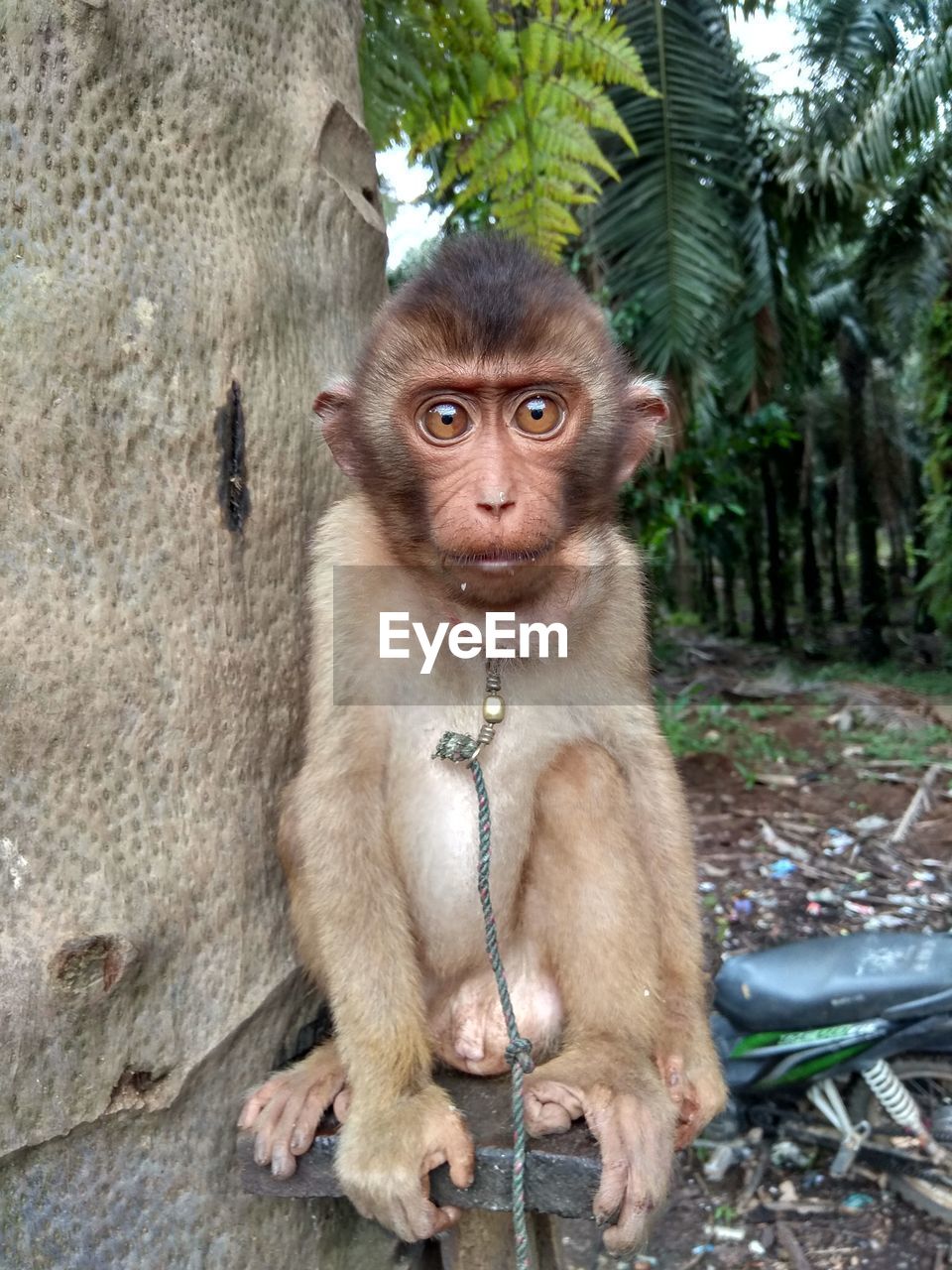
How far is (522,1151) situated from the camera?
5.69ft

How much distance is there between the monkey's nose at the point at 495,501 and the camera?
1979 millimetres

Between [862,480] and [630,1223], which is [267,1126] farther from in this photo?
[862,480]

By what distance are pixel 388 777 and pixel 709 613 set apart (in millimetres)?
28101

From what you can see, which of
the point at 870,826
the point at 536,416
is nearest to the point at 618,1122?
the point at 536,416

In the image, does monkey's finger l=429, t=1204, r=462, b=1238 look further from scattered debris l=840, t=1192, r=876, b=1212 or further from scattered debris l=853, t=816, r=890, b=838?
scattered debris l=853, t=816, r=890, b=838

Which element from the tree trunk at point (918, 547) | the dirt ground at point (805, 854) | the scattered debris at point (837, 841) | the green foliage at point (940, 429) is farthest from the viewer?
the tree trunk at point (918, 547)

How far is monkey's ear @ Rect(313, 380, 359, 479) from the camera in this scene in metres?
2.22

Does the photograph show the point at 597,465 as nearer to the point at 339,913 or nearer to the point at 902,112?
the point at 339,913

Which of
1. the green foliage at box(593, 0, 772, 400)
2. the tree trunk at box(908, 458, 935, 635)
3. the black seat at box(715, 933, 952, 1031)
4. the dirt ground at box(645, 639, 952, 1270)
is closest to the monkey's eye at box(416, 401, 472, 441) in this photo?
the black seat at box(715, 933, 952, 1031)

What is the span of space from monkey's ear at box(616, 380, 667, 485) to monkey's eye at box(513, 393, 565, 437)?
0.91 feet

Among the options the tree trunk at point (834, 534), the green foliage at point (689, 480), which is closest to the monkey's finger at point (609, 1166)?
the green foliage at point (689, 480)
